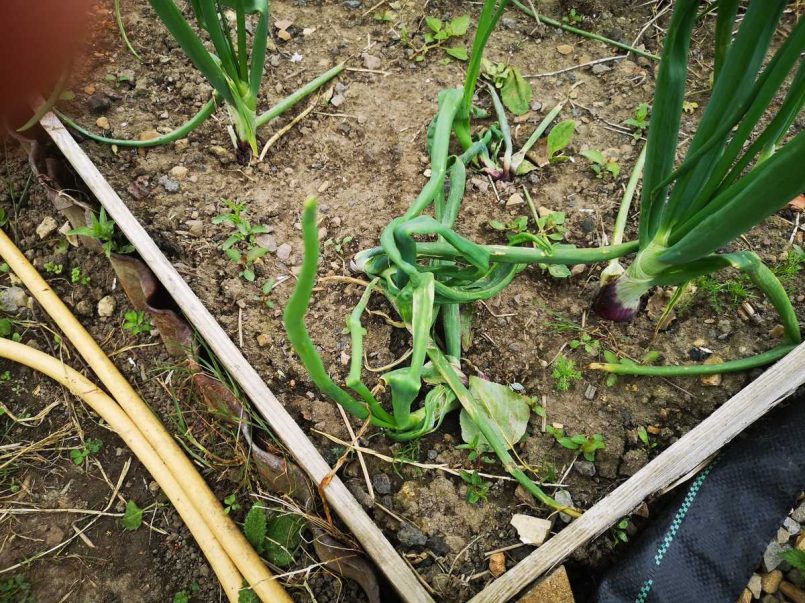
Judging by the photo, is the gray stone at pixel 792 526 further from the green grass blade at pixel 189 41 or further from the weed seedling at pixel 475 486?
the green grass blade at pixel 189 41

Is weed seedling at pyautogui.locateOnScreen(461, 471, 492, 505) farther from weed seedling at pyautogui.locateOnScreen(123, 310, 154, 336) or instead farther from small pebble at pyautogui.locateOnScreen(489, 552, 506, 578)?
weed seedling at pyautogui.locateOnScreen(123, 310, 154, 336)

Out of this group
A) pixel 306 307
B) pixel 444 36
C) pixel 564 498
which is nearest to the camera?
pixel 306 307

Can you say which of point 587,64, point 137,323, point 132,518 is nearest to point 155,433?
point 132,518

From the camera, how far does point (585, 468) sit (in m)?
1.33

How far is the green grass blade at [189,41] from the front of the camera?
1199 millimetres

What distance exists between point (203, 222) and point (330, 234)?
0.34 meters

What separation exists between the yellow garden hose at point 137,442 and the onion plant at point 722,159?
109 cm

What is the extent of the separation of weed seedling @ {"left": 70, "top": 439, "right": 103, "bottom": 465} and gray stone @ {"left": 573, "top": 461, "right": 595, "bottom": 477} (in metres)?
1.13

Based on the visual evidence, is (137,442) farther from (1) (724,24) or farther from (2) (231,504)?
(1) (724,24)

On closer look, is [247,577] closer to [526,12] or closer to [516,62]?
[516,62]

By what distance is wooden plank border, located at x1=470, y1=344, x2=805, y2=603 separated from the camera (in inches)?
45.2

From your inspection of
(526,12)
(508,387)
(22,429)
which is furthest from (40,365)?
(526,12)

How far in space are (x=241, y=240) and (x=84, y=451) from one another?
0.64 meters

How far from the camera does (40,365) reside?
4.90 ft
